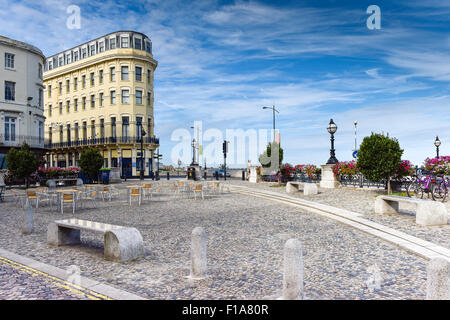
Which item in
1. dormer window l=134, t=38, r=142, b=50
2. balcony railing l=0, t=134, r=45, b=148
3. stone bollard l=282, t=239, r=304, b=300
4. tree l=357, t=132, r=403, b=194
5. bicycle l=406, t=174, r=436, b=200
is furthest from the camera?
dormer window l=134, t=38, r=142, b=50

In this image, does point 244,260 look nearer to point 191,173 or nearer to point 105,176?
point 105,176

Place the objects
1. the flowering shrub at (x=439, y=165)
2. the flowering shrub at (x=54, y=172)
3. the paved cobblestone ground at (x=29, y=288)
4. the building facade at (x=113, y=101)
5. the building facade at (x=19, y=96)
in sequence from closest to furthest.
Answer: the paved cobblestone ground at (x=29, y=288) → the flowering shrub at (x=439, y=165) → the flowering shrub at (x=54, y=172) → the building facade at (x=19, y=96) → the building facade at (x=113, y=101)

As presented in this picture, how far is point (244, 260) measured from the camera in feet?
18.5

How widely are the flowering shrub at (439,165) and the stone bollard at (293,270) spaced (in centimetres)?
1482

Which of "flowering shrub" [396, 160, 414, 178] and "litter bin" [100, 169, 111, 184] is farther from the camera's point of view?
"litter bin" [100, 169, 111, 184]

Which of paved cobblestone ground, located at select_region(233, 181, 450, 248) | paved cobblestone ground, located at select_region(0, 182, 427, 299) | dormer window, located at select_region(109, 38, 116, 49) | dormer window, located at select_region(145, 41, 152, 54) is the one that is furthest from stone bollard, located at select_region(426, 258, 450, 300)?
dormer window, located at select_region(109, 38, 116, 49)

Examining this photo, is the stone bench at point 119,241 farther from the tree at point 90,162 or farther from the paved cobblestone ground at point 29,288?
the tree at point 90,162

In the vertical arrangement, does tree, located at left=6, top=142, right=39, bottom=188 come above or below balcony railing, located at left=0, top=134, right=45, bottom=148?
below

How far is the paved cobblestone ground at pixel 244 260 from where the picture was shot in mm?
4309

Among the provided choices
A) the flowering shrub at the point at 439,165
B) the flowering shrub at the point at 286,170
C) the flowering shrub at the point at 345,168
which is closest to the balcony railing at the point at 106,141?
the flowering shrub at the point at 286,170

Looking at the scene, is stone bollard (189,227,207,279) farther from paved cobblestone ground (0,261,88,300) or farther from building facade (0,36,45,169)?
building facade (0,36,45,169)

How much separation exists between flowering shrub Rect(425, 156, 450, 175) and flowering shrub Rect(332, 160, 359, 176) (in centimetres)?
360

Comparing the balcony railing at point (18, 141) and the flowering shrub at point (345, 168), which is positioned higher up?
the balcony railing at point (18, 141)

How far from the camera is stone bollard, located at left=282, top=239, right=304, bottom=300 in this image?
12.3ft
